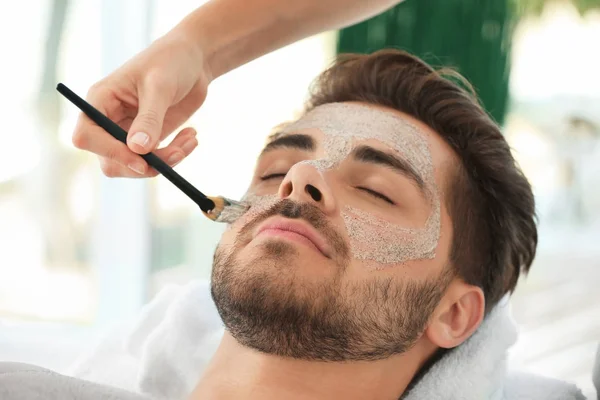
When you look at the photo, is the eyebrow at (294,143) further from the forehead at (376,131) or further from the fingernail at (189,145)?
the fingernail at (189,145)

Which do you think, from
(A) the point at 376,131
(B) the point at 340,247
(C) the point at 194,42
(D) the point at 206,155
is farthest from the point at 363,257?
(D) the point at 206,155

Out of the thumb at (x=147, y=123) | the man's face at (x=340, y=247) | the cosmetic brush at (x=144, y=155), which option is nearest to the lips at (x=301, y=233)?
the man's face at (x=340, y=247)

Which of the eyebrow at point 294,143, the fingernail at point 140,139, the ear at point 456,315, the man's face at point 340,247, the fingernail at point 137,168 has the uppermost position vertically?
the fingernail at point 140,139

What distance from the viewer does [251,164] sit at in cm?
222

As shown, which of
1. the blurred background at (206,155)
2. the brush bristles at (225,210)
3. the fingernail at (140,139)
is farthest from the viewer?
the blurred background at (206,155)

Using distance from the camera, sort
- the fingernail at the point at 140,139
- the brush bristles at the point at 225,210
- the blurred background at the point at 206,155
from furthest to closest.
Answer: the blurred background at the point at 206,155
the brush bristles at the point at 225,210
the fingernail at the point at 140,139

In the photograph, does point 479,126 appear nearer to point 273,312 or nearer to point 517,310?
point 273,312

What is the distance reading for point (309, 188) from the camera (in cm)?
100

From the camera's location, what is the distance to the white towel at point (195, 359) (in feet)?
3.72

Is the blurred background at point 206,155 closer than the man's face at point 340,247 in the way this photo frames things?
No

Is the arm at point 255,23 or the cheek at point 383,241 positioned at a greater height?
the arm at point 255,23

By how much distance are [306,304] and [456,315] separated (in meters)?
0.36

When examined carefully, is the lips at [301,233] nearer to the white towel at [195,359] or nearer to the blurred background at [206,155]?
the white towel at [195,359]

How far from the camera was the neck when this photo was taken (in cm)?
102
